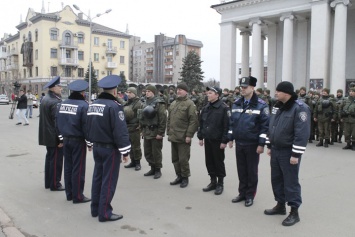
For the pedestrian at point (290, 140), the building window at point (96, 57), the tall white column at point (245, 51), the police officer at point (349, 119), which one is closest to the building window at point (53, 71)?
the building window at point (96, 57)

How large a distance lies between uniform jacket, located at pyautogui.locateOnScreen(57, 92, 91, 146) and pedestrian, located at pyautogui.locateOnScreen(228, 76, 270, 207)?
8.67ft

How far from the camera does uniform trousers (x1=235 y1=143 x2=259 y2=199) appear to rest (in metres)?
5.70

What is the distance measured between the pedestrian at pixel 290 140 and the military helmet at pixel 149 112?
299cm

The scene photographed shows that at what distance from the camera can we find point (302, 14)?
27203 mm

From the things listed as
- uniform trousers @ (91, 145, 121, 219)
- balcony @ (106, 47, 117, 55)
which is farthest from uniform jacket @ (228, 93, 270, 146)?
balcony @ (106, 47, 117, 55)

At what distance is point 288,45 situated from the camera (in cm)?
2688

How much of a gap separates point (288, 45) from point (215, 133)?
23.1 metres

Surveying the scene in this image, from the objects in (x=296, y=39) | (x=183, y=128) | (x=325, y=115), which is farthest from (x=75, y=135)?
(x=296, y=39)

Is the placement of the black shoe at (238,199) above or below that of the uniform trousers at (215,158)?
below

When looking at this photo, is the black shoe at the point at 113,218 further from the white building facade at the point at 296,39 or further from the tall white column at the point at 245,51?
the tall white column at the point at 245,51

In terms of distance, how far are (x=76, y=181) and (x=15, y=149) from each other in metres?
6.44

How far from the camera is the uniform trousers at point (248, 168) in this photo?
5.70m

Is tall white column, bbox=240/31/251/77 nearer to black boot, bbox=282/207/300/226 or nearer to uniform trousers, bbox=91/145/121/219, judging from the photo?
black boot, bbox=282/207/300/226

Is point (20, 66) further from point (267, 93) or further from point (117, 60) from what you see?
point (267, 93)
